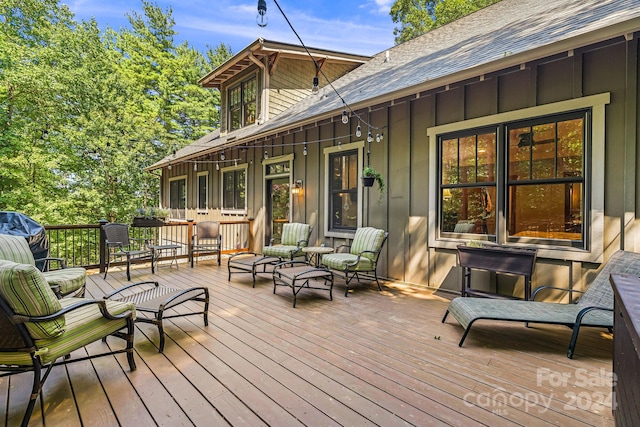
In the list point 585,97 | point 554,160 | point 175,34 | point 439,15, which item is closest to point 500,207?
point 554,160

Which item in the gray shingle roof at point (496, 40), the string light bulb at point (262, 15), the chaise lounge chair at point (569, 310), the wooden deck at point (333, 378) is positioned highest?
the gray shingle roof at point (496, 40)

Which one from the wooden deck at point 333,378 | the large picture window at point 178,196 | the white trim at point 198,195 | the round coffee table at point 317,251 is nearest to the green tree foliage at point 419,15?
the white trim at point 198,195

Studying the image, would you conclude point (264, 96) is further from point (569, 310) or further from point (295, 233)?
point (569, 310)

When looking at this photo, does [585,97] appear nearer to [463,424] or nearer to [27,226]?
[463,424]

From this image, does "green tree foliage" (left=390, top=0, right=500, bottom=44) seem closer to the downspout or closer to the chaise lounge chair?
the downspout

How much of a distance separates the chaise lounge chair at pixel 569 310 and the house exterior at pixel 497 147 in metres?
0.55

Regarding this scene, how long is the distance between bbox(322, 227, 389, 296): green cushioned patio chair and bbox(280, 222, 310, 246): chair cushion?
130cm

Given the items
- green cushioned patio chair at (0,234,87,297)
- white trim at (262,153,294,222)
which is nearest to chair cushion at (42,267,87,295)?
green cushioned patio chair at (0,234,87,297)

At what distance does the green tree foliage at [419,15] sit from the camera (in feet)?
49.0

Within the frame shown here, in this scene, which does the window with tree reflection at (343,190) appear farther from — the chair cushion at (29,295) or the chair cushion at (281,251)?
the chair cushion at (29,295)

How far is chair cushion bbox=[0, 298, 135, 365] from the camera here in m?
1.83

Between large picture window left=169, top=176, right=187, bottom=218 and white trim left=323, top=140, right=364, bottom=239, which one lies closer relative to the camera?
white trim left=323, top=140, right=364, bottom=239

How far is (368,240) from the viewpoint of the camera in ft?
16.3

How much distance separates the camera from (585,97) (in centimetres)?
338
